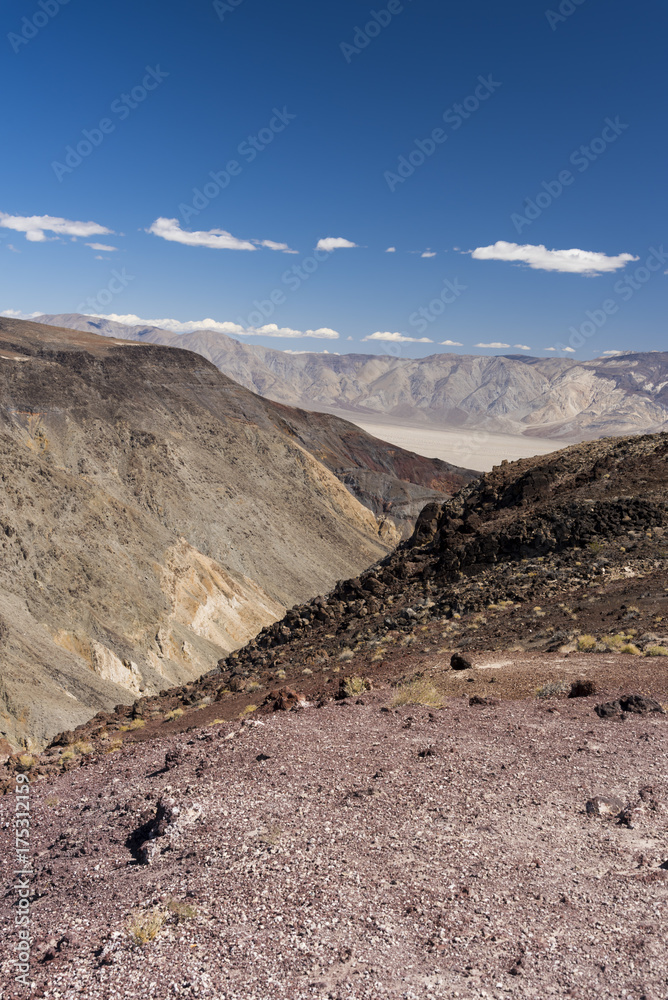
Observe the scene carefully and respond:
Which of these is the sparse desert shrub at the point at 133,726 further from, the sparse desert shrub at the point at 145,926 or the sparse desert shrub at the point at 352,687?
the sparse desert shrub at the point at 145,926

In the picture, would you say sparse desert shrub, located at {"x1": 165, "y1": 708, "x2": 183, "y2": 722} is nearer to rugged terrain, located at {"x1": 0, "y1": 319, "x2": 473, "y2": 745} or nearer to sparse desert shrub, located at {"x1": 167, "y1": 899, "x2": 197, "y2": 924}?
sparse desert shrub, located at {"x1": 167, "y1": 899, "x2": 197, "y2": 924}

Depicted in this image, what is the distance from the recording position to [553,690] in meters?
9.57

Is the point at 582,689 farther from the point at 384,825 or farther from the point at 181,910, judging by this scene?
the point at 181,910

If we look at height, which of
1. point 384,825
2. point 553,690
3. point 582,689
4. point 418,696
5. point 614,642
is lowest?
point 384,825

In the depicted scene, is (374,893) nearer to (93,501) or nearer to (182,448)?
(93,501)

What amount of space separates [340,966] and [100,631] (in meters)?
25.6

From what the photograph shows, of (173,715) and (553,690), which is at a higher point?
(553,690)

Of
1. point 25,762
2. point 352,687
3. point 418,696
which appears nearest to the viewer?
point 25,762

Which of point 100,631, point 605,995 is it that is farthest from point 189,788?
point 100,631

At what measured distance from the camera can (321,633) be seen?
15.7m
